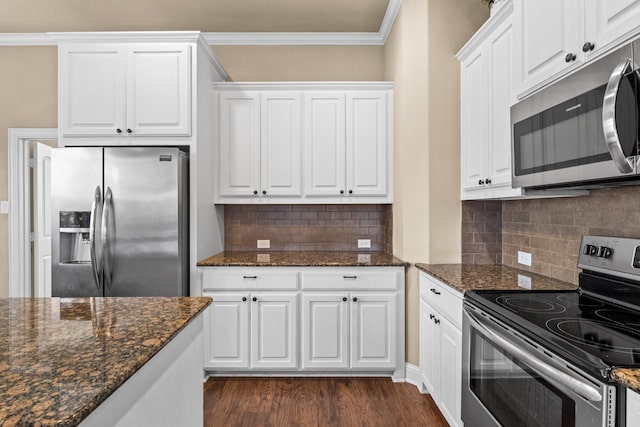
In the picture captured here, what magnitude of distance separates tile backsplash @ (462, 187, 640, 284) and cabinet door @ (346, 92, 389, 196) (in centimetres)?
84

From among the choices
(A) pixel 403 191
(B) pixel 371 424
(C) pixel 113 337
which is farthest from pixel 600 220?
(C) pixel 113 337

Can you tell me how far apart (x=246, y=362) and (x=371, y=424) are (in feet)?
3.43

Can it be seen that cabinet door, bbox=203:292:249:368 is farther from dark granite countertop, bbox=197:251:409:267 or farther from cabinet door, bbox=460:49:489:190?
cabinet door, bbox=460:49:489:190

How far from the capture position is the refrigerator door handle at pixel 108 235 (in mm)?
2744

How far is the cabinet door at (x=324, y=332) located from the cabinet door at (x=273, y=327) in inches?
3.5

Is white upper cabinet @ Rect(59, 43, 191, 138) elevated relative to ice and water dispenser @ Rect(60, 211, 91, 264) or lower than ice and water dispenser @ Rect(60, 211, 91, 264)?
elevated

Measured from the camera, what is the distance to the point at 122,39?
295cm

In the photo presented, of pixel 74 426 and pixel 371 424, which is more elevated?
pixel 74 426

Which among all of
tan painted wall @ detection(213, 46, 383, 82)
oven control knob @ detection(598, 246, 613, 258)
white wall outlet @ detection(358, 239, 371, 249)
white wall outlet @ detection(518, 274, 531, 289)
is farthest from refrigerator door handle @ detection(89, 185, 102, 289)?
oven control knob @ detection(598, 246, 613, 258)

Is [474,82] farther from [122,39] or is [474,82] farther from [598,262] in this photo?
[122,39]

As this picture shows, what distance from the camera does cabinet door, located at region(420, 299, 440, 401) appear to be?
8.09 feet

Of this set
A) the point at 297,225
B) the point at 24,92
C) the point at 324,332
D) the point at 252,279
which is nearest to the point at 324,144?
the point at 297,225

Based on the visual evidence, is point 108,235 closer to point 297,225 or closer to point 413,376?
point 297,225

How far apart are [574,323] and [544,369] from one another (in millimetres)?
253
